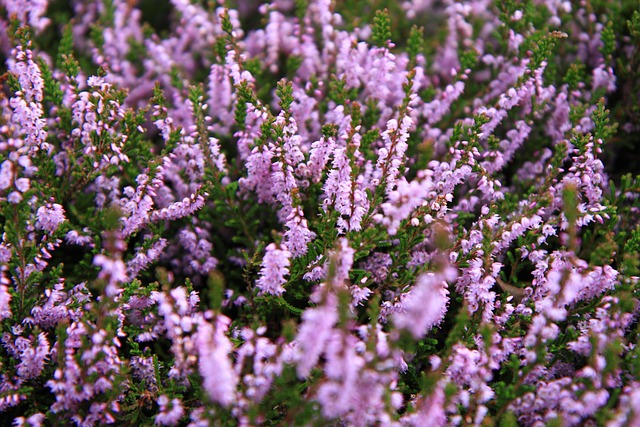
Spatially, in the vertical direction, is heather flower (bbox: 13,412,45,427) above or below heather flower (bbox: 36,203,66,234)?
below

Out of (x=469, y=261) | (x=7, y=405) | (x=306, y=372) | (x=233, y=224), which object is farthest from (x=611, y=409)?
(x=7, y=405)

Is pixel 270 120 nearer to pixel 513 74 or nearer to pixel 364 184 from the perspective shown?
pixel 364 184

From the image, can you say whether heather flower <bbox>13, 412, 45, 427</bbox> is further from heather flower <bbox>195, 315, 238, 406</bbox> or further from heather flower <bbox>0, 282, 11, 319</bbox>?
heather flower <bbox>195, 315, 238, 406</bbox>

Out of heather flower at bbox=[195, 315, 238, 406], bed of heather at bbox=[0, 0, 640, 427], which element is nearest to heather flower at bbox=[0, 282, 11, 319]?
bed of heather at bbox=[0, 0, 640, 427]

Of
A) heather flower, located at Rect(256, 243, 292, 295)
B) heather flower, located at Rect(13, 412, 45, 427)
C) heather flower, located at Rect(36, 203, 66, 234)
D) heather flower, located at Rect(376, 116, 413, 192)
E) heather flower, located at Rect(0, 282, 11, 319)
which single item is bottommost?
heather flower, located at Rect(13, 412, 45, 427)

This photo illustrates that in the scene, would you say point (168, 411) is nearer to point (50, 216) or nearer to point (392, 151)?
point (50, 216)

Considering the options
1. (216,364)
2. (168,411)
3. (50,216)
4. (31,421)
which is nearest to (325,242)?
(216,364)

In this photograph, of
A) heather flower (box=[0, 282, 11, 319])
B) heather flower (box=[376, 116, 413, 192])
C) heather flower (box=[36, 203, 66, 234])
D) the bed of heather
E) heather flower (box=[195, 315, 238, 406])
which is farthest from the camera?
heather flower (box=[36, 203, 66, 234])

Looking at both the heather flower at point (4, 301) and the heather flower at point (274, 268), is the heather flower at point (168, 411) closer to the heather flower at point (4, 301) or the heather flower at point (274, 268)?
the heather flower at point (274, 268)
